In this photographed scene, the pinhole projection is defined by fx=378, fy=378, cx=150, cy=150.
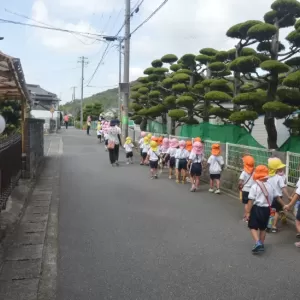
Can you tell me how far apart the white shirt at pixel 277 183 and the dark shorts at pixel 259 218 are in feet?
2.91

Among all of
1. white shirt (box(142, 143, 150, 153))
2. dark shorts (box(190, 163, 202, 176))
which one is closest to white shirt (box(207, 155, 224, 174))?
dark shorts (box(190, 163, 202, 176))

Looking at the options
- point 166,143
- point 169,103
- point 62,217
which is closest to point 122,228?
point 62,217

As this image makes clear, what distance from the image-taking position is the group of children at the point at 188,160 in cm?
976

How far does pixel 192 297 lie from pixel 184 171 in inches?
299

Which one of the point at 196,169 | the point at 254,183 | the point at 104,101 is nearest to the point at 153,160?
the point at 196,169

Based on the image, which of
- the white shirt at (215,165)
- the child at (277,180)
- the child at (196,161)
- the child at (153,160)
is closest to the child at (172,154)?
the child at (153,160)

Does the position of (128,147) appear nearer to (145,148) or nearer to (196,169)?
(145,148)

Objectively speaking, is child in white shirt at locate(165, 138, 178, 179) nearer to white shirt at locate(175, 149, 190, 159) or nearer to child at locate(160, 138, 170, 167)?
child at locate(160, 138, 170, 167)

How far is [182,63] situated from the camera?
18328mm

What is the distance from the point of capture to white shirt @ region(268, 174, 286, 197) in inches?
245

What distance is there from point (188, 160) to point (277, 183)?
4792mm

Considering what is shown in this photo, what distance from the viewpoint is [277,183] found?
6266 millimetres

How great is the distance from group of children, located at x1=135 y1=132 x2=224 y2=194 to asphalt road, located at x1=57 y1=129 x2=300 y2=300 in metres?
0.77

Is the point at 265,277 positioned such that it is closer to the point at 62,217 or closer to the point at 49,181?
the point at 62,217
